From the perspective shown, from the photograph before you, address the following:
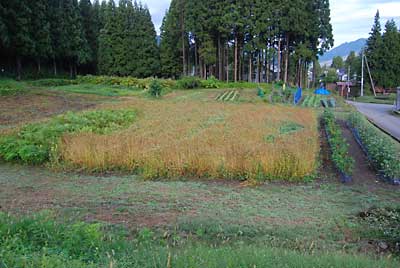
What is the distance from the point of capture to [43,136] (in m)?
8.65

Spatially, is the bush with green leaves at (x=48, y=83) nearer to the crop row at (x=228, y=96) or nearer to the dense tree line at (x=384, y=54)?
the crop row at (x=228, y=96)

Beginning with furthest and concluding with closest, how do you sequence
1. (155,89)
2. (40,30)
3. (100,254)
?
1. (40,30)
2. (155,89)
3. (100,254)

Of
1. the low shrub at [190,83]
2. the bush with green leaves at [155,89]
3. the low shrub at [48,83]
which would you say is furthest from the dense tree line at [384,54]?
the low shrub at [48,83]

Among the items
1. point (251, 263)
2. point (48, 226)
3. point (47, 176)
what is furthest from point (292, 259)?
point (47, 176)

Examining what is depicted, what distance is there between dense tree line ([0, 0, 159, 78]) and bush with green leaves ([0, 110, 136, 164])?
18.3 m

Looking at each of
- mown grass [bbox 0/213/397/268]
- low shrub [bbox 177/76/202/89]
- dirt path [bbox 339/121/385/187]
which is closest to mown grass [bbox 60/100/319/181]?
dirt path [bbox 339/121/385/187]

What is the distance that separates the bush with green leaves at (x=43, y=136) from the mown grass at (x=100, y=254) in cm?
442

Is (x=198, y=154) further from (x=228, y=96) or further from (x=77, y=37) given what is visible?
(x=77, y=37)

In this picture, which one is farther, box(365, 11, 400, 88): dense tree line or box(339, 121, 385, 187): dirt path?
box(365, 11, 400, 88): dense tree line

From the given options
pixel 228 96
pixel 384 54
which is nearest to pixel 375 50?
pixel 384 54

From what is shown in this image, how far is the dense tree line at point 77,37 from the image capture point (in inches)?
1078

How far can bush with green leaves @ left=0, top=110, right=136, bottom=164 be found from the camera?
312 inches

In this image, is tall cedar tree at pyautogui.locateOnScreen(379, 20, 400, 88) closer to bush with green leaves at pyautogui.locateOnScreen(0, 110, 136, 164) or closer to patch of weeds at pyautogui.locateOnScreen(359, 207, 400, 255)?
bush with green leaves at pyautogui.locateOnScreen(0, 110, 136, 164)

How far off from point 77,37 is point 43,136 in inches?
1172
